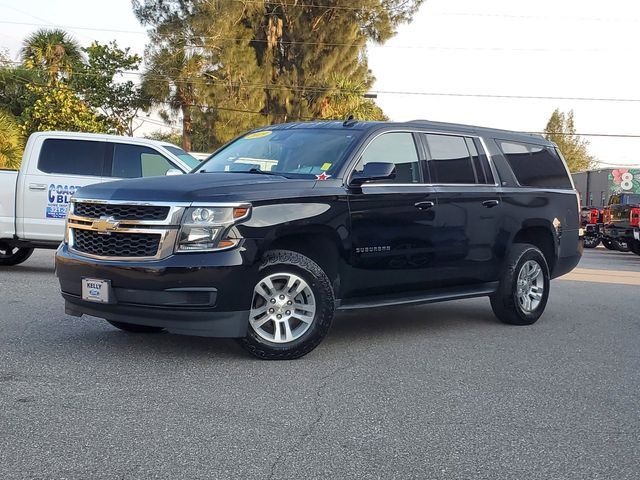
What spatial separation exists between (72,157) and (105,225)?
5828 mm

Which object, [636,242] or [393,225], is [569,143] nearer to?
[636,242]

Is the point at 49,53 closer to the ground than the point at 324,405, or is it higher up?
higher up

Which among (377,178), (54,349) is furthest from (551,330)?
(54,349)

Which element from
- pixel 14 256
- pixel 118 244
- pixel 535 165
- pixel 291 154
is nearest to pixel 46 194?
pixel 14 256

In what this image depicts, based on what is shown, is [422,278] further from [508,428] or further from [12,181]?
[12,181]

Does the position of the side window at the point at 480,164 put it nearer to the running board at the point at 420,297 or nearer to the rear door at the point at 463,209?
the rear door at the point at 463,209

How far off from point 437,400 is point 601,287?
8191 mm

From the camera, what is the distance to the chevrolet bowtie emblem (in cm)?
587

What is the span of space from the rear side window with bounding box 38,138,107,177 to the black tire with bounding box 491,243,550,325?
6.12 metres

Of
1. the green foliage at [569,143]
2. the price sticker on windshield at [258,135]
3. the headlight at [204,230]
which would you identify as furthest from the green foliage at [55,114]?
the green foliage at [569,143]

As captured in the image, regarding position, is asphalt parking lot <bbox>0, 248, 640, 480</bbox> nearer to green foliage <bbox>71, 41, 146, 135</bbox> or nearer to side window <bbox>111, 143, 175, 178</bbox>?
side window <bbox>111, 143, 175, 178</bbox>

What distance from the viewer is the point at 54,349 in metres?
6.21

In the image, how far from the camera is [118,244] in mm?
5875

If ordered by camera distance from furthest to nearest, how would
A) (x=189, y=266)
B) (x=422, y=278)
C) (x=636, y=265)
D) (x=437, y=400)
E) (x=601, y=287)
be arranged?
(x=636, y=265)
(x=601, y=287)
(x=422, y=278)
(x=189, y=266)
(x=437, y=400)
